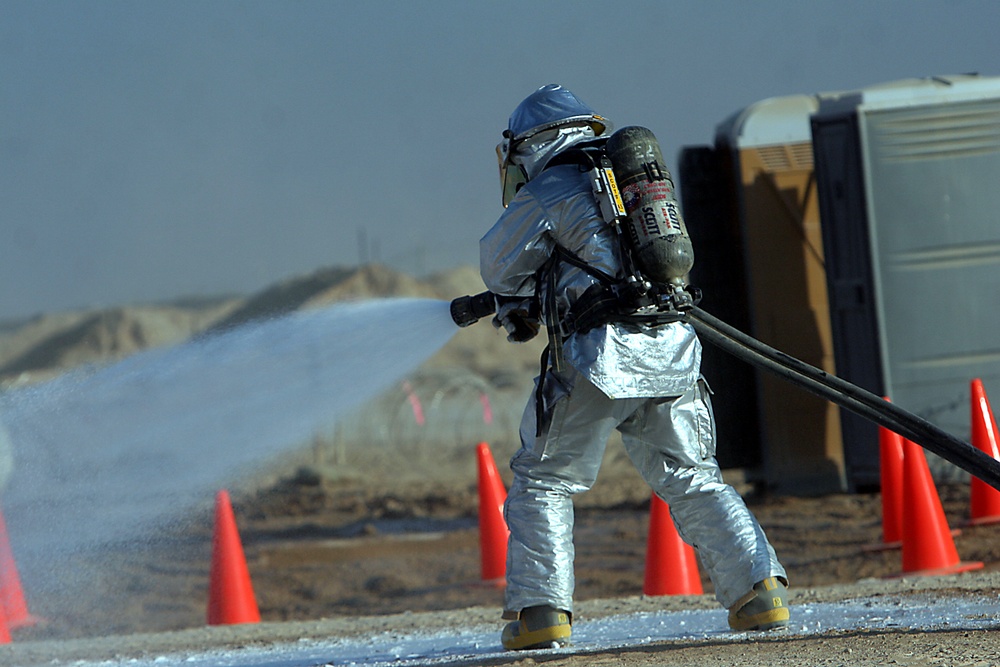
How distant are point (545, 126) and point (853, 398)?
137 cm

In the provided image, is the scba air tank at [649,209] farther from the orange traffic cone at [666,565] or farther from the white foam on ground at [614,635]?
the orange traffic cone at [666,565]

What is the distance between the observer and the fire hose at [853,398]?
12.8ft

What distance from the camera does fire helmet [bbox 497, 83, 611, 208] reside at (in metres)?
4.13

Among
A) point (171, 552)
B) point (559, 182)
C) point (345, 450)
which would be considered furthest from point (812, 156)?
point (345, 450)

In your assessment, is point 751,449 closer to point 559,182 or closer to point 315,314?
point 315,314

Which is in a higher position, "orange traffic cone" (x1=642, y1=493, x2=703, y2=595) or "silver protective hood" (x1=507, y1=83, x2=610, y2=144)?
"silver protective hood" (x1=507, y1=83, x2=610, y2=144)

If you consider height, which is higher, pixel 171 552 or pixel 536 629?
pixel 536 629

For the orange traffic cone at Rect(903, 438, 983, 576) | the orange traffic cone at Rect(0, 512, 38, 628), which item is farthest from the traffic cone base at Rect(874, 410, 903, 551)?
the orange traffic cone at Rect(0, 512, 38, 628)

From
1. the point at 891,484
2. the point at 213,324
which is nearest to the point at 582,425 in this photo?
the point at 891,484

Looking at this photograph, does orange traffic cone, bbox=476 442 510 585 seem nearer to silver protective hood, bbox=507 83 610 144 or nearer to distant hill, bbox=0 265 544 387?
silver protective hood, bbox=507 83 610 144

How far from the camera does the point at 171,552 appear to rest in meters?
10.4

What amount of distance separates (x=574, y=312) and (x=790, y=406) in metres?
5.47

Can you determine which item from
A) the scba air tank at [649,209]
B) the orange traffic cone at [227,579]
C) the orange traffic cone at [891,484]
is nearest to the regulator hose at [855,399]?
the scba air tank at [649,209]

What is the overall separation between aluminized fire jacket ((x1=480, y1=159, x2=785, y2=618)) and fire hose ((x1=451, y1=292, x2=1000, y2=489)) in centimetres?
11
